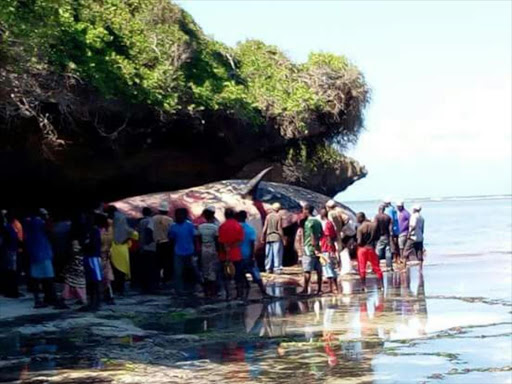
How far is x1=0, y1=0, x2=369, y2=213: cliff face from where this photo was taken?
62.1ft

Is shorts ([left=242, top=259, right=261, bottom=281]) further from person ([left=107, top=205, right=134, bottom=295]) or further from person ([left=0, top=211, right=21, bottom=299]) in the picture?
person ([left=0, top=211, right=21, bottom=299])

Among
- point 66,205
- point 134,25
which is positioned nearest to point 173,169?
point 66,205

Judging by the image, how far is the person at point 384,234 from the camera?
25.0 metres

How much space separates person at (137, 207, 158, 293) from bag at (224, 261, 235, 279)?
1806mm

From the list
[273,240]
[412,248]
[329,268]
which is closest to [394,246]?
[412,248]

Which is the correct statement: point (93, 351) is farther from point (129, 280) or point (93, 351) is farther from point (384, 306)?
point (129, 280)

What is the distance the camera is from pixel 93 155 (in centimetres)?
2197

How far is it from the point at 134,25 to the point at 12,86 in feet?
26.6

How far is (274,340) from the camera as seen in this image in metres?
14.1

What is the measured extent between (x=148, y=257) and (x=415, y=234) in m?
9.11

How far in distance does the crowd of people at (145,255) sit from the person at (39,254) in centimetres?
2

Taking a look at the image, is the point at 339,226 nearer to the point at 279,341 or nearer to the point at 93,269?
the point at 93,269

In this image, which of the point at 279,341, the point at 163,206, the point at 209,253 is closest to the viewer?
the point at 279,341

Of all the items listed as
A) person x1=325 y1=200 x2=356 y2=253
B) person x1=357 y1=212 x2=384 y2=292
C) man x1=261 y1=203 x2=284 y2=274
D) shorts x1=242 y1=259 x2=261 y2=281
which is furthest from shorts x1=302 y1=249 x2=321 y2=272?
man x1=261 y1=203 x2=284 y2=274
